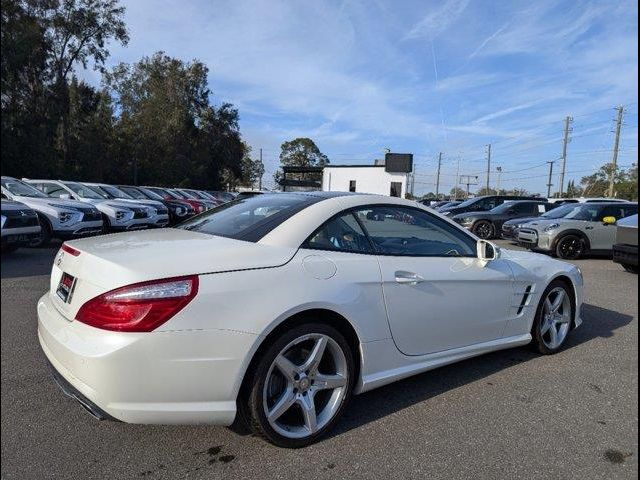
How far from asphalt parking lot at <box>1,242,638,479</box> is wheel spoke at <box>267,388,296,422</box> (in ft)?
0.65

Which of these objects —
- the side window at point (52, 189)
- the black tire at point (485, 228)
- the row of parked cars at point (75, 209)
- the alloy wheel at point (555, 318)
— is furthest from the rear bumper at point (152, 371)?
the black tire at point (485, 228)

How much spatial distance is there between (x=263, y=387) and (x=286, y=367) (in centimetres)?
18

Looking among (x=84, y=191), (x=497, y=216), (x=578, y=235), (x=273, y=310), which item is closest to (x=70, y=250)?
(x=273, y=310)

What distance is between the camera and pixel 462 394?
11.1ft

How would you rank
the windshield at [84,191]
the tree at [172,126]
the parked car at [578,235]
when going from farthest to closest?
1. the tree at [172,126]
2. the windshield at [84,191]
3. the parked car at [578,235]

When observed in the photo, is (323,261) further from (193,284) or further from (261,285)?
(193,284)

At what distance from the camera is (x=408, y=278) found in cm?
309

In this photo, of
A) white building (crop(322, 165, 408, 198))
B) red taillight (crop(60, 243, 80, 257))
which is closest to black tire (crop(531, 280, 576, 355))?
red taillight (crop(60, 243, 80, 257))

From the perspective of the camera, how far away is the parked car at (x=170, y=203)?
19155mm

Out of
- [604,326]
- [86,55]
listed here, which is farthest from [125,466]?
[86,55]

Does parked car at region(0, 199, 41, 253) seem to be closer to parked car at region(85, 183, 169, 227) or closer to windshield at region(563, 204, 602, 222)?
windshield at region(563, 204, 602, 222)

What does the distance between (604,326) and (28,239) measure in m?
5.54

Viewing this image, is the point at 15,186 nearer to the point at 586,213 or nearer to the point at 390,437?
the point at 390,437

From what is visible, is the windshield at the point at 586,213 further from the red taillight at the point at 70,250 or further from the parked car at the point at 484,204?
the red taillight at the point at 70,250
